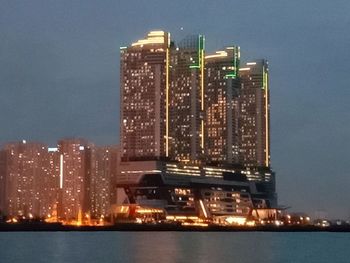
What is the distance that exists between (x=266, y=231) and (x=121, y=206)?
23836 millimetres

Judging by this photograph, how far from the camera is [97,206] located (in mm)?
142750

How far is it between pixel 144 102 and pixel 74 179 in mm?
20392

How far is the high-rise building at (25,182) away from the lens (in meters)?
144

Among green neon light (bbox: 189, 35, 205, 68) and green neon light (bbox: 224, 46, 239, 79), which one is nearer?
green neon light (bbox: 189, 35, 205, 68)

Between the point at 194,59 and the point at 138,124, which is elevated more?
the point at 194,59

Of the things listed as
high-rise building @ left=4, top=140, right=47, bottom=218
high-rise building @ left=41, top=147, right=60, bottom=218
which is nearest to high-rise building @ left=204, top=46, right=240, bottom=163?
high-rise building @ left=41, top=147, right=60, bottom=218

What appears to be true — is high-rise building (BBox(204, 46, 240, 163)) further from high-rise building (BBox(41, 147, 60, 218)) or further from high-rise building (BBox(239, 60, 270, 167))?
high-rise building (BBox(41, 147, 60, 218))

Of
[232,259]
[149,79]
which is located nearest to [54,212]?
[149,79]

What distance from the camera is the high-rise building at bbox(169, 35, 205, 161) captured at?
133 meters

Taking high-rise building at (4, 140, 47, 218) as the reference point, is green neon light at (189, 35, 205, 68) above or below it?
above

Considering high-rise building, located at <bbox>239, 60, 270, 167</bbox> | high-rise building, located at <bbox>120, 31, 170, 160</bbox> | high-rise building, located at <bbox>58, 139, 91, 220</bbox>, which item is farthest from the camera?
high-rise building, located at <bbox>239, 60, 270, 167</bbox>

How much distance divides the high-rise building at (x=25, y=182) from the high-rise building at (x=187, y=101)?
2403cm

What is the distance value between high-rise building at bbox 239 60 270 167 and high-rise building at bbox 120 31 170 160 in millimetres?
19538

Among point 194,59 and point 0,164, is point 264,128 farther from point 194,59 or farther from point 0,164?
point 0,164
